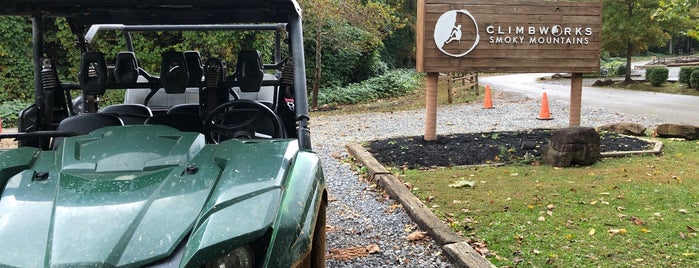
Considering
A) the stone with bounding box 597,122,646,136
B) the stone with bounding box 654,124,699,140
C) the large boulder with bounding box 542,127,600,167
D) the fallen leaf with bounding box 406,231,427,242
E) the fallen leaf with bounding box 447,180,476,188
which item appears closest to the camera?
the fallen leaf with bounding box 406,231,427,242

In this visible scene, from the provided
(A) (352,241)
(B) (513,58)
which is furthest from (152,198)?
(B) (513,58)

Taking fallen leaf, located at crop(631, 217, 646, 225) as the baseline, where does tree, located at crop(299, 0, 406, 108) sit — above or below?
above

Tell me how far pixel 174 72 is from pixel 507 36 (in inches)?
272

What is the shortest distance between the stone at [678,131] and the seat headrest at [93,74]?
910 cm

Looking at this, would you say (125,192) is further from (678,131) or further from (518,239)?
(678,131)

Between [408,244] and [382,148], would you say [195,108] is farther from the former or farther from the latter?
[382,148]

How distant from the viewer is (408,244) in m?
4.69

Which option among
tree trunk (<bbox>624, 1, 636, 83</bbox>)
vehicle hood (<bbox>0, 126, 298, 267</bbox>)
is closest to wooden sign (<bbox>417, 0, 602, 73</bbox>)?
vehicle hood (<bbox>0, 126, 298, 267</bbox>)

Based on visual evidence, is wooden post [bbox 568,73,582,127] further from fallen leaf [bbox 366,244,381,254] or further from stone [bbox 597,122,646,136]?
fallen leaf [bbox 366,244,381,254]

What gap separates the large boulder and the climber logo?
260cm

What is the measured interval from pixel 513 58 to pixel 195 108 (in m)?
6.76

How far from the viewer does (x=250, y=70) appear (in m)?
4.07

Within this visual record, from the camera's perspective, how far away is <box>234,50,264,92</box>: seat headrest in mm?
4055

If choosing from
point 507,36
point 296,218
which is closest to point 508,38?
point 507,36
